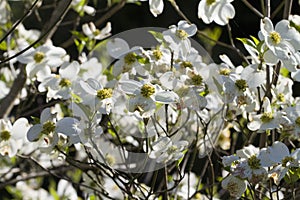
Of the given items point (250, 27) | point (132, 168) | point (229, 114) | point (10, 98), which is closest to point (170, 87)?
point (229, 114)

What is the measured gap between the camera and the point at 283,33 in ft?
3.11

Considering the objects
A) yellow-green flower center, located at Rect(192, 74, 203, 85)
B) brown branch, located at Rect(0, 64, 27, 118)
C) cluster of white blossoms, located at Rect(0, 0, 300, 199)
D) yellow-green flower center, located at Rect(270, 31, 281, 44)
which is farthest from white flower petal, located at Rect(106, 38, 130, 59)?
brown branch, located at Rect(0, 64, 27, 118)

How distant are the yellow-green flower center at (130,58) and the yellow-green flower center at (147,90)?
127mm

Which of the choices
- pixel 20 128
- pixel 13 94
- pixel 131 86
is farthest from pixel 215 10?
pixel 13 94

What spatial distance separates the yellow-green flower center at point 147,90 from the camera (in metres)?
0.86

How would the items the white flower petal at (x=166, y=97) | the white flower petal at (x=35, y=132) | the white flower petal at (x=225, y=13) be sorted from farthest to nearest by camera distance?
the white flower petal at (x=225, y=13)
the white flower petal at (x=35, y=132)
the white flower petal at (x=166, y=97)

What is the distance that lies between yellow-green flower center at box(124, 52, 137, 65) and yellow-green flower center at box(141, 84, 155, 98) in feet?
0.42

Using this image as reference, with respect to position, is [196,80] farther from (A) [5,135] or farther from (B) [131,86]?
(A) [5,135]

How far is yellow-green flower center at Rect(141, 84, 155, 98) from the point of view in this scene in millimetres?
862

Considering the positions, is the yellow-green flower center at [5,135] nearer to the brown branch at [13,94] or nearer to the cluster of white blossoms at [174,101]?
the cluster of white blossoms at [174,101]

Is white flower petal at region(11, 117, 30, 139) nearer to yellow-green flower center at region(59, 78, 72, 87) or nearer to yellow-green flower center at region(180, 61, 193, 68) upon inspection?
yellow-green flower center at region(59, 78, 72, 87)

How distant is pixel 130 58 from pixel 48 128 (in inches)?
6.2

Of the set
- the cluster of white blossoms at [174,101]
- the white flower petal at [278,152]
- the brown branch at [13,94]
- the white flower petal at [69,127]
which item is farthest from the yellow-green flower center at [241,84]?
the brown branch at [13,94]

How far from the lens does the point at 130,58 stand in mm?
989
